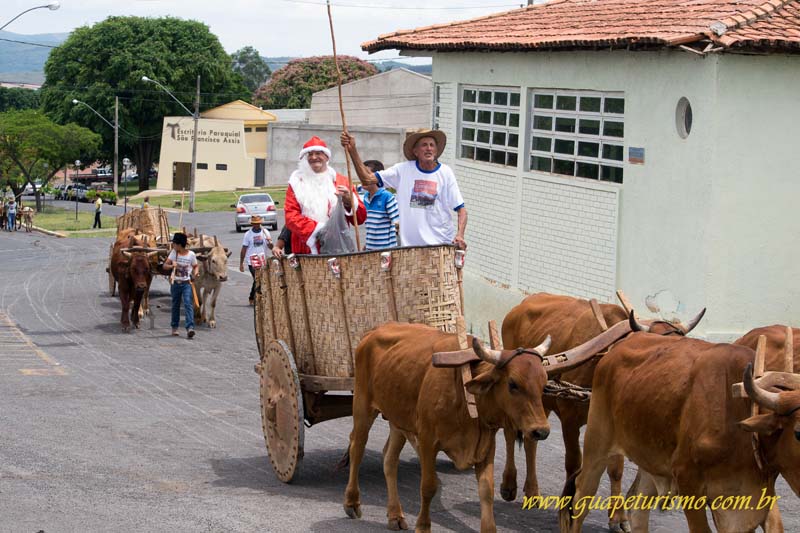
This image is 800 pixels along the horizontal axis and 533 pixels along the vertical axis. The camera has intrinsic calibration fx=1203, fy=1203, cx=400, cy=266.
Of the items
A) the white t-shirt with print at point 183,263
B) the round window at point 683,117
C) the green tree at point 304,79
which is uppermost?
the green tree at point 304,79

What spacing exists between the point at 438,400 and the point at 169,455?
12.2 ft

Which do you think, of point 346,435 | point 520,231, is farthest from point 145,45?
point 346,435

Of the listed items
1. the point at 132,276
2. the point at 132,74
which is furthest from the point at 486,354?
the point at 132,74

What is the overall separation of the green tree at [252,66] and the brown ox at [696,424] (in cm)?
13409

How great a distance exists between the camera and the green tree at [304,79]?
87938 millimetres

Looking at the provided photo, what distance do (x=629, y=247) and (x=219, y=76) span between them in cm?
6502

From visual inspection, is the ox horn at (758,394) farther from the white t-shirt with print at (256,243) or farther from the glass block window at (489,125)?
the white t-shirt with print at (256,243)

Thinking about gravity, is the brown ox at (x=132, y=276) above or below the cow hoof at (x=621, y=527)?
above

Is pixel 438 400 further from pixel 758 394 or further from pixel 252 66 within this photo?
pixel 252 66

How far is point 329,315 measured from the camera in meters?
9.65

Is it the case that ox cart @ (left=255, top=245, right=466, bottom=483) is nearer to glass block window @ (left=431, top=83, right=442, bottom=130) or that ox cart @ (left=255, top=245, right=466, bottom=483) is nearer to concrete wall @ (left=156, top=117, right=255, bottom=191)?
glass block window @ (left=431, top=83, right=442, bottom=130)

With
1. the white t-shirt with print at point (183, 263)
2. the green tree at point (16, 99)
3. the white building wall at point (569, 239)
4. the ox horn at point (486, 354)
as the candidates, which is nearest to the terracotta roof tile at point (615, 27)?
the white building wall at point (569, 239)

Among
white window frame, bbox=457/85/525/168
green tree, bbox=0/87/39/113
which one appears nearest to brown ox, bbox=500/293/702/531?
white window frame, bbox=457/85/525/168

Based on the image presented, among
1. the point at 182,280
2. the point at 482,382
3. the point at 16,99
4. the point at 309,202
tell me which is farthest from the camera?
the point at 16,99
